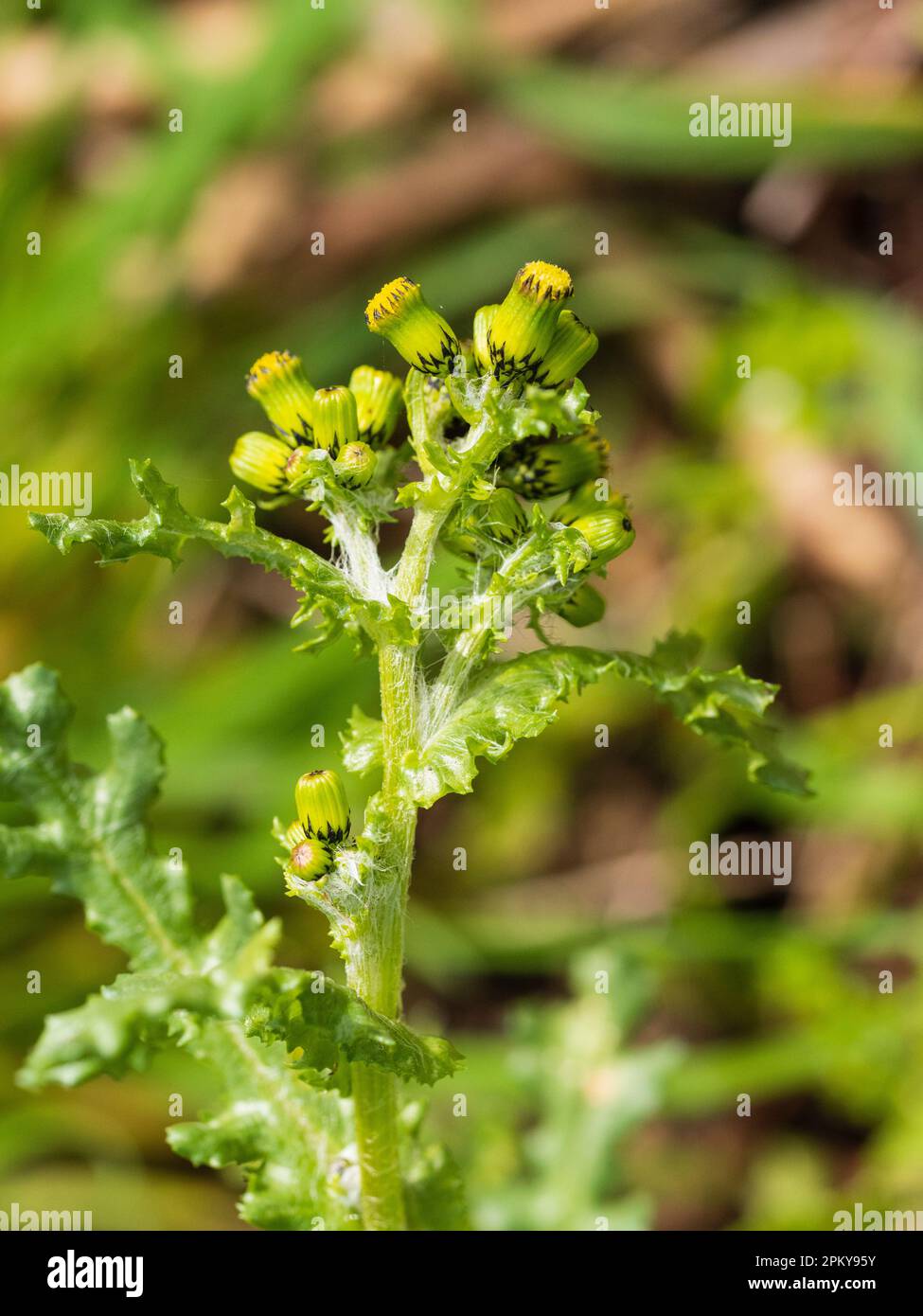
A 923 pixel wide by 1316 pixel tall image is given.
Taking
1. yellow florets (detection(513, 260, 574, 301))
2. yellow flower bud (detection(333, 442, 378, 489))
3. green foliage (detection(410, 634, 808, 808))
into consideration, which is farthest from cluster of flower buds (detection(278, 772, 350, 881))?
yellow florets (detection(513, 260, 574, 301))

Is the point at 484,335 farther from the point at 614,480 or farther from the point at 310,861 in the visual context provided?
the point at 614,480

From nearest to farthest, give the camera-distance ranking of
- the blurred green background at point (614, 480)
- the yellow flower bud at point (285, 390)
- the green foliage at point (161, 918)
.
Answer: the yellow flower bud at point (285, 390) < the green foliage at point (161, 918) < the blurred green background at point (614, 480)

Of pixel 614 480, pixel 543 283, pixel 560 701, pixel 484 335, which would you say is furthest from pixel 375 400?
pixel 614 480

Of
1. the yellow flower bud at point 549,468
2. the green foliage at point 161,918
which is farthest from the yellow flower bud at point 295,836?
the yellow flower bud at point 549,468

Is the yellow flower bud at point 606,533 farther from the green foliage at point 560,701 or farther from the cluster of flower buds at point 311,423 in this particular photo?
the cluster of flower buds at point 311,423

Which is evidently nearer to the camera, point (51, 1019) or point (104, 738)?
point (51, 1019)

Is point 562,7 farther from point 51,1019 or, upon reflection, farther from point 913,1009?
point 51,1019
